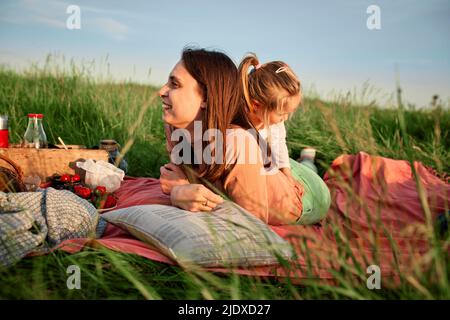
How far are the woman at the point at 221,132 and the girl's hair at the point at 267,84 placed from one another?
0.88 metres

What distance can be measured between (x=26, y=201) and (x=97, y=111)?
3.28 m

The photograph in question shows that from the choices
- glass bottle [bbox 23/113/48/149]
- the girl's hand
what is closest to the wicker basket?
the girl's hand

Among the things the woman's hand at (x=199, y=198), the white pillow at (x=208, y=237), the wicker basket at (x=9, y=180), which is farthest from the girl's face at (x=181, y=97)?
the wicker basket at (x=9, y=180)

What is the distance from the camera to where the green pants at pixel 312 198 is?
9.57ft

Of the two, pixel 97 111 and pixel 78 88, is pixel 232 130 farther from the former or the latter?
pixel 78 88

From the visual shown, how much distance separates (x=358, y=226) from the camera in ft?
6.57

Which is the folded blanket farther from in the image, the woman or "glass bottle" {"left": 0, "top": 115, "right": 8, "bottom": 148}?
"glass bottle" {"left": 0, "top": 115, "right": 8, "bottom": 148}

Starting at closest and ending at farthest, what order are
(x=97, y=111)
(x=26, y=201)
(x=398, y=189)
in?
(x=26, y=201), (x=398, y=189), (x=97, y=111)

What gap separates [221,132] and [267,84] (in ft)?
3.99

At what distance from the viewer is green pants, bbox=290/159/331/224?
292 centimetres

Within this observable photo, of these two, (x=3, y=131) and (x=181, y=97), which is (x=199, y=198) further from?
(x=3, y=131)
